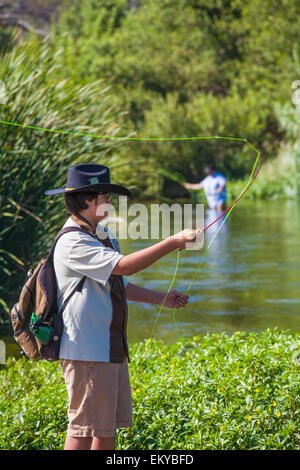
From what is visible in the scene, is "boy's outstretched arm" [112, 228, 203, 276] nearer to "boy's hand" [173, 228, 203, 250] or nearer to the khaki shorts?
"boy's hand" [173, 228, 203, 250]

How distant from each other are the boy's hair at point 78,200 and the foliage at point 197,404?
1595mm

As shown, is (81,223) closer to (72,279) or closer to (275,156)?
(72,279)

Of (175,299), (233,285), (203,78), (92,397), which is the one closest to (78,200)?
(175,299)

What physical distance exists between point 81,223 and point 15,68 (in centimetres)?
560

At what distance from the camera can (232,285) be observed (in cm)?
1221

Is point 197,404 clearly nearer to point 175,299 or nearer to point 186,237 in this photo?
point 175,299

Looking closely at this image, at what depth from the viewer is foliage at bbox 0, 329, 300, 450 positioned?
475cm

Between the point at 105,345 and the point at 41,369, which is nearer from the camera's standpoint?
the point at 105,345

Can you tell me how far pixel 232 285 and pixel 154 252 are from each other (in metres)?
8.60

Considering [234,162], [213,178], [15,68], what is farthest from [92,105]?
[234,162]

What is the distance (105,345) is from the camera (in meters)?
3.84

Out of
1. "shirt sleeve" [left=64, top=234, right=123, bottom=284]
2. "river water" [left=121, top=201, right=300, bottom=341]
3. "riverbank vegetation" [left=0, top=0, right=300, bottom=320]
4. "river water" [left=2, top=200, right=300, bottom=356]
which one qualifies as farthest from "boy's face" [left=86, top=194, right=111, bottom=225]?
"riverbank vegetation" [left=0, top=0, right=300, bottom=320]

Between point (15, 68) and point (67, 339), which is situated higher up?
point (15, 68)
